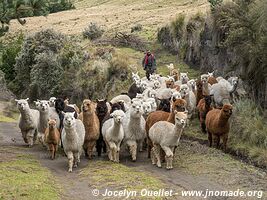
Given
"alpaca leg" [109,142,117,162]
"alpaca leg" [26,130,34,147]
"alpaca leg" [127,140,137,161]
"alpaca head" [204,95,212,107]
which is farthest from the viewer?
"alpaca head" [204,95,212,107]

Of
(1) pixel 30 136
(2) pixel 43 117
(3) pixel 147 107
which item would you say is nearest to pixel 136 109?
(3) pixel 147 107

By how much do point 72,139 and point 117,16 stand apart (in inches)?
1799

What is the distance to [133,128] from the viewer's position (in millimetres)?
14336

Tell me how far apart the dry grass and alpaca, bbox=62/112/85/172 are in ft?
101

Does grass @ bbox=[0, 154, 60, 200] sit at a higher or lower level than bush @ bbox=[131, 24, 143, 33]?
lower

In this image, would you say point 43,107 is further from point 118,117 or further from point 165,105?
point 165,105

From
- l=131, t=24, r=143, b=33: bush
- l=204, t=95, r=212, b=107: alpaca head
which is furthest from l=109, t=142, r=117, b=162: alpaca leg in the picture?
l=131, t=24, r=143, b=33: bush

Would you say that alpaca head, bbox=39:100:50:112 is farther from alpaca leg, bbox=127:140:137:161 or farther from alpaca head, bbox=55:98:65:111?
alpaca leg, bbox=127:140:137:161

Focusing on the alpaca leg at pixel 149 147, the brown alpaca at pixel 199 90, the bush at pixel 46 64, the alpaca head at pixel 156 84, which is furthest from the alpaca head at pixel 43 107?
the bush at pixel 46 64

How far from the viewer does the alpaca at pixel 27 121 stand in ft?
54.3

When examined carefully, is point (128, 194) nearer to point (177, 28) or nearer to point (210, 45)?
point (210, 45)

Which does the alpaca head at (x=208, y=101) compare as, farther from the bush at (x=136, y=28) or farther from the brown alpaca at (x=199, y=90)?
the bush at (x=136, y=28)

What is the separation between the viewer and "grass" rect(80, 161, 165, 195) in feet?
37.2

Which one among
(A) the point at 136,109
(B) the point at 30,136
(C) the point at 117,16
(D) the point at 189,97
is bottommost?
(B) the point at 30,136
